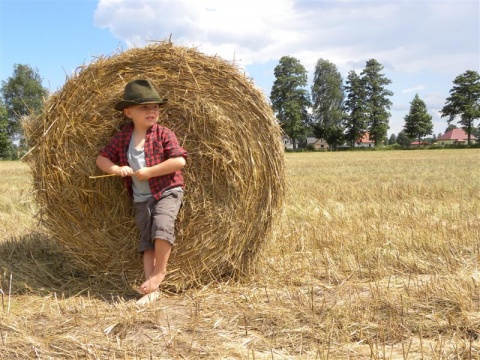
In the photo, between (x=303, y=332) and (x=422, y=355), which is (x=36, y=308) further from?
(x=422, y=355)

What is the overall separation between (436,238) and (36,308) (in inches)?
133

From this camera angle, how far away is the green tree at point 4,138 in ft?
157

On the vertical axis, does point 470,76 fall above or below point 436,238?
above

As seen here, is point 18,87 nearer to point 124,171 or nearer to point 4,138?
point 4,138

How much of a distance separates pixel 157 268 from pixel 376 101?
65511mm

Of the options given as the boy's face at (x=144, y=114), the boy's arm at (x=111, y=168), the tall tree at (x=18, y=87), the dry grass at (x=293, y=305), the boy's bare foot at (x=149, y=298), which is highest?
the tall tree at (x=18, y=87)

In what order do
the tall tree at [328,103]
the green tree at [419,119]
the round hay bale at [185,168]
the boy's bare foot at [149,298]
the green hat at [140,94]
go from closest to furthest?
the boy's bare foot at [149,298], the green hat at [140,94], the round hay bale at [185,168], the tall tree at [328,103], the green tree at [419,119]

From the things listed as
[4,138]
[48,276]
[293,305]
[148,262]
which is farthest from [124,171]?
[4,138]

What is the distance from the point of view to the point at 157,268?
362 cm

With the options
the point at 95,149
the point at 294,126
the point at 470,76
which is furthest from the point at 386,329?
the point at 470,76

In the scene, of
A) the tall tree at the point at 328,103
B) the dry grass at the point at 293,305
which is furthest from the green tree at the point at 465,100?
the dry grass at the point at 293,305

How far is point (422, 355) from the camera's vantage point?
2324 millimetres

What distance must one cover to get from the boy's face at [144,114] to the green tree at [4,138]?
47.1 meters

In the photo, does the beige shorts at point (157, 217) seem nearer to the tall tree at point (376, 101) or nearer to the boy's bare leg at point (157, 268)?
the boy's bare leg at point (157, 268)
